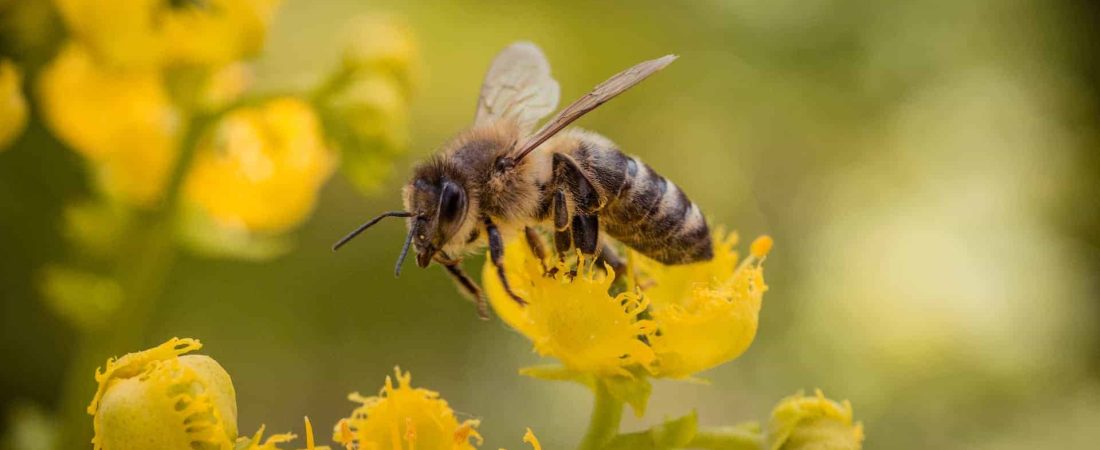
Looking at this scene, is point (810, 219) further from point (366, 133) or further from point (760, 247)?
point (760, 247)

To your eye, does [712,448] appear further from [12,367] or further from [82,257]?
[12,367]

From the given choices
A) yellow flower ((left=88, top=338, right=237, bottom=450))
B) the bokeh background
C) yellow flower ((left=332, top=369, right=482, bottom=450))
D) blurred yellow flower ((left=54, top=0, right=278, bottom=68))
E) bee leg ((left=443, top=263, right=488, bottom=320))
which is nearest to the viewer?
yellow flower ((left=88, top=338, right=237, bottom=450))

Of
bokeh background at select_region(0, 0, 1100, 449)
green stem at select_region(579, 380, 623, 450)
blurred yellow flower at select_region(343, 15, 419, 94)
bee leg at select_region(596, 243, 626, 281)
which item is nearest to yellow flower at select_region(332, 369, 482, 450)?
green stem at select_region(579, 380, 623, 450)

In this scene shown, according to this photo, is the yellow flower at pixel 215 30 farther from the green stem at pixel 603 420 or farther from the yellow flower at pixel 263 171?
the green stem at pixel 603 420

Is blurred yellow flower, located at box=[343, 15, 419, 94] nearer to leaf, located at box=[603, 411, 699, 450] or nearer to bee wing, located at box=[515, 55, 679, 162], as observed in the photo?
bee wing, located at box=[515, 55, 679, 162]

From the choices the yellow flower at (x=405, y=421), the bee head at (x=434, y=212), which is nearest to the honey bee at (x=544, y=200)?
the bee head at (x=434, y=212)
